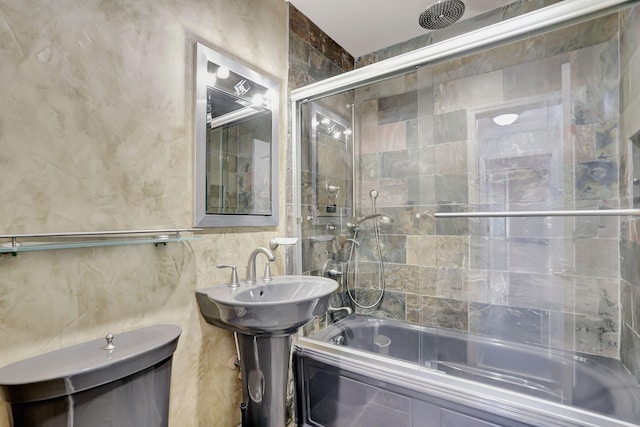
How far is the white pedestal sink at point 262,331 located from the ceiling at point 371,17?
1.79m

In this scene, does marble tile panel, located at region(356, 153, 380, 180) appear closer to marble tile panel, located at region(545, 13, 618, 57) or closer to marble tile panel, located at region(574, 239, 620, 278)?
marble tile panel, located at region(545, 13, 618, 57)

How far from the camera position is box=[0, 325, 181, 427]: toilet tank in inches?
30.4

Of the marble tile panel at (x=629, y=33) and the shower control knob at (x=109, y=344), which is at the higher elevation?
the marble tile panel at (x=629, y=33)

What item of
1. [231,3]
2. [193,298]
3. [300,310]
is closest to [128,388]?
[193,298]

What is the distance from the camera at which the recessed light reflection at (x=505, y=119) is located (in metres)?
1.92

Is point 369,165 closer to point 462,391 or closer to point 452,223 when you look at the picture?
point 452,223

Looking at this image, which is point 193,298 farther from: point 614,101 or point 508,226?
point 614,101

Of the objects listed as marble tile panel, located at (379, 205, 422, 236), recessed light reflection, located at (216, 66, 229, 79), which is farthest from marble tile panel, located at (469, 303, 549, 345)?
recessed light reflection, located at (216, 66, 229, 79)

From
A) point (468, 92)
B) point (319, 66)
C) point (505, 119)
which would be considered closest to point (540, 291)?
point (505, 119)

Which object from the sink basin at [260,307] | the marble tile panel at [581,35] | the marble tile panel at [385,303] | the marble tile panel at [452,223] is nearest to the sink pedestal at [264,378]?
the sink basin at [260,307]

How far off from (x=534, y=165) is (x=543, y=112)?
0.32 meters

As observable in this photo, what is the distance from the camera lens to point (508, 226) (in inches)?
75.9

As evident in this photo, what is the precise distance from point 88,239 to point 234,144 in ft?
2.56

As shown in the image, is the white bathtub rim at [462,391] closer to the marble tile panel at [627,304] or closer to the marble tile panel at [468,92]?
the marble tile panel at [627,304]
